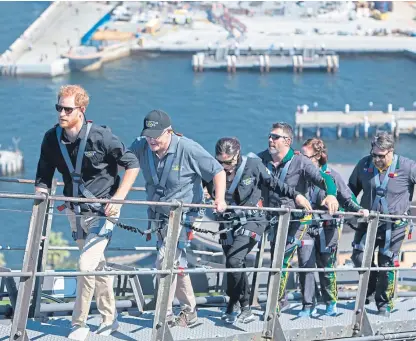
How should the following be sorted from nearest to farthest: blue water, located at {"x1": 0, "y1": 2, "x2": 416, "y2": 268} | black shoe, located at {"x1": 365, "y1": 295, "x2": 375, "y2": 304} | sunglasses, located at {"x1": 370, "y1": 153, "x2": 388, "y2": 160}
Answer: sunglasses, located at {"x1": 370, "y1": 153, "x2": 388, "y2": 160} < black shoe, located at {"x1": 365, "y1": 295, "x2": 375, "y2": 304} < blue water, located at {"x1": 0, "y1": 2, "x2": 416, "y2": 268}

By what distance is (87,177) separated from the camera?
9781 millimetres

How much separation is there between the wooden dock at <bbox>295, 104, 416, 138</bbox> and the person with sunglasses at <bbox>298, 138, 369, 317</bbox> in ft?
251

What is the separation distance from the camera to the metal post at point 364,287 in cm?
1066

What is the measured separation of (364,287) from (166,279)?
2518mm

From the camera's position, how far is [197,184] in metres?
10.3

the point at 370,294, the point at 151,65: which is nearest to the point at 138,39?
the point at 151,65

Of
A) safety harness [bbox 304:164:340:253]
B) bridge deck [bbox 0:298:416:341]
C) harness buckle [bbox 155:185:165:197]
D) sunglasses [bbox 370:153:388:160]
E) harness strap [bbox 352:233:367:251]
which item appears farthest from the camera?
harness strap [bbox 352:233:367:251]

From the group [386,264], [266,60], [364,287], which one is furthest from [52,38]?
[364,287]

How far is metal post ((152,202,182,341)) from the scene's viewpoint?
9141 millimetres

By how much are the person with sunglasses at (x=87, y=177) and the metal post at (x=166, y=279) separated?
0.64m

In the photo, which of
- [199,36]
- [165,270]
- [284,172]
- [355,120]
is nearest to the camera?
[165,270]

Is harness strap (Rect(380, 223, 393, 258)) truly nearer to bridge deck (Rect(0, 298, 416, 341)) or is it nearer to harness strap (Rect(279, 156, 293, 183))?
bridge deck (Rect(0, 298, 416, 341))

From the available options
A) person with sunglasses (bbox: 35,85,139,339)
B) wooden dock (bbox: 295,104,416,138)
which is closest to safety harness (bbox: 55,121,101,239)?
person with sunglasses (bbox: 35,85,139,339)

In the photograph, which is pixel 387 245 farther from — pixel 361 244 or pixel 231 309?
pixel 231 309
